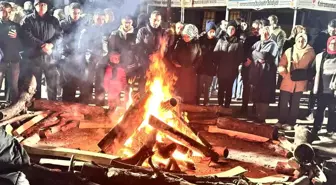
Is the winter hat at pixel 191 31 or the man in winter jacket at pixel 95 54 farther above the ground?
the winter hat at pixel 191 31

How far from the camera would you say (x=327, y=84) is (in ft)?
18.8

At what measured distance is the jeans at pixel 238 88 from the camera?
7148 mm

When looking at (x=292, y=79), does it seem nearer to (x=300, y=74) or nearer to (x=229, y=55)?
(x=300, y=74)

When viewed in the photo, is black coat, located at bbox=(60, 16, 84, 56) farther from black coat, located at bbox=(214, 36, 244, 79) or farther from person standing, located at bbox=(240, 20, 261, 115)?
person standing, located at bbox=(240, 20, 261, 115)

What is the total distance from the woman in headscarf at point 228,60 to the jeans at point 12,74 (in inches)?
138

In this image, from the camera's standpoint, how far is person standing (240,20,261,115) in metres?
6.65

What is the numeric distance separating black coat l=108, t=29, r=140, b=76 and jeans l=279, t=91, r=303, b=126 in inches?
103

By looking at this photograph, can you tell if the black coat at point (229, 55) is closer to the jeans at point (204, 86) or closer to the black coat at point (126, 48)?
the jeans at point (204, 86)

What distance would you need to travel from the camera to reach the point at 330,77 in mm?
5676

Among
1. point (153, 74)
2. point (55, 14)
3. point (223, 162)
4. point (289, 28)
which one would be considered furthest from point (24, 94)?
point (289, 28)

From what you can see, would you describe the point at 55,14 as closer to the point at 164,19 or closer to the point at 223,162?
the point at 164,19

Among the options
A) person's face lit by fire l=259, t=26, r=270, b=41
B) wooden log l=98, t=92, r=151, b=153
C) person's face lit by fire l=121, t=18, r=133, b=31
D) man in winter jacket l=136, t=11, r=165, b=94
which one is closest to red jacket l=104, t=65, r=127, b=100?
man in winter jacket l=136, t=11, r=165, b=94

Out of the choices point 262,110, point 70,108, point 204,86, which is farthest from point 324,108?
point 70,108

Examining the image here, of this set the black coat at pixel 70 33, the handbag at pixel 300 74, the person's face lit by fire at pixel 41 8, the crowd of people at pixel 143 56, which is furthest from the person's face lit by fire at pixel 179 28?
the person's face lit by fire at pixel 41 8
